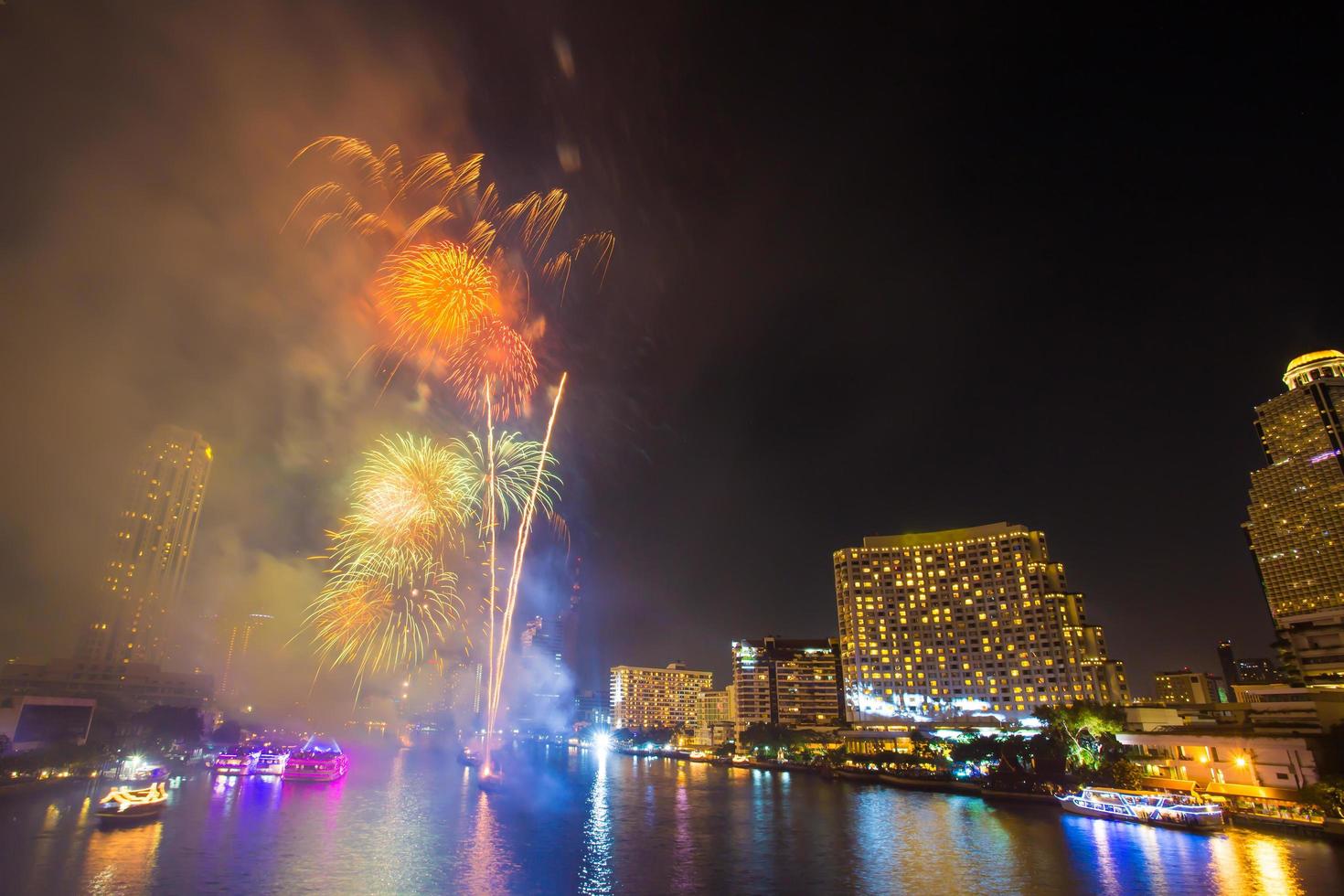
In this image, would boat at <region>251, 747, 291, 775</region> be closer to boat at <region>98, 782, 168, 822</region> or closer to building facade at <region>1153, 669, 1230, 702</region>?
boat at <region>98, 782, 168, 822</region>

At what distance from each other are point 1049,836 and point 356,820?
43.5 metres

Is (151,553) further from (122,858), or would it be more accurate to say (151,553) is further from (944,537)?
(944,537)

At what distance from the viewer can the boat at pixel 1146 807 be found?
131 feet

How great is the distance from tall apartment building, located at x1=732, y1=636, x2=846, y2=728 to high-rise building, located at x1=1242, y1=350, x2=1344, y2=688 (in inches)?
2990

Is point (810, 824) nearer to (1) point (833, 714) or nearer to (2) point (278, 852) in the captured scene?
(2) point (278, 852)

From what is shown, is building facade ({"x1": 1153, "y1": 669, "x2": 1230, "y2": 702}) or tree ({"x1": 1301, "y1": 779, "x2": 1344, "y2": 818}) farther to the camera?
building facade ({"x1": 1153, "y1": 669, "x2": 1230, "y2": 702})

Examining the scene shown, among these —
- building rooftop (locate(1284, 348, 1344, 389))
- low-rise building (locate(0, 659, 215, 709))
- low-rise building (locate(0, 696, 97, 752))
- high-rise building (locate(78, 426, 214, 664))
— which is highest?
building rooftop (locate(1284, 348, 1344, 389))

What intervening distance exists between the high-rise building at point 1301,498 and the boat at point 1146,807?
57.7 m

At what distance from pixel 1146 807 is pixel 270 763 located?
283ft

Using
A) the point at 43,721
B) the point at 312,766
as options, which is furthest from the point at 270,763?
the point at 43,721

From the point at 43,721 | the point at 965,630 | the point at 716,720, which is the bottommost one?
the point at 716,720

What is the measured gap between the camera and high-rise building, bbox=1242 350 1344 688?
289ft

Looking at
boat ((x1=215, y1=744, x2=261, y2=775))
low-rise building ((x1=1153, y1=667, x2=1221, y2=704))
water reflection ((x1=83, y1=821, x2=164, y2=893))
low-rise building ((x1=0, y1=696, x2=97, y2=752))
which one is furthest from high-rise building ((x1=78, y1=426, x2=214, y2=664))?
low-rise building ((x1=1153, y1=667, x2=1221, y2=704))

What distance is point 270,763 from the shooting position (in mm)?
74875
